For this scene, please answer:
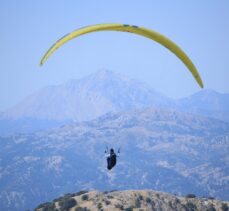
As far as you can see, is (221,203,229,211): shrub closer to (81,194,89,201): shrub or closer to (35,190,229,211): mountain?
(35,190,229,211): mountain

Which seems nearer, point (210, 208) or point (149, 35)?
point (149, 35)

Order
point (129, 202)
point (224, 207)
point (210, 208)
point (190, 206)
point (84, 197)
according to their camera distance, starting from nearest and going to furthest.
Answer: point (84, 197)
point (129, 202)
point (210, 208)
point (224, 207)
point (190, 206)

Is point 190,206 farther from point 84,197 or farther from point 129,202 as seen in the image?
point 84,197

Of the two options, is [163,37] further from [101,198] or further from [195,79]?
[101,198]

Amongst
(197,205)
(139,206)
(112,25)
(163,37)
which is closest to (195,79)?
(163,37)

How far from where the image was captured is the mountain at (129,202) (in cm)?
11688

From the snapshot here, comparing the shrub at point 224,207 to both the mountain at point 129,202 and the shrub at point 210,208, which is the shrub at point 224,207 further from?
the shrub at point 210,208

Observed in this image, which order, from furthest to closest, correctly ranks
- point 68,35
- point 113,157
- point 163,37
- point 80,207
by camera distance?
point 80,207 < point 113,157 < point 163,37 < point 68,35

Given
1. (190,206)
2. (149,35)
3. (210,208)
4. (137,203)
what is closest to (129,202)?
(137,203)

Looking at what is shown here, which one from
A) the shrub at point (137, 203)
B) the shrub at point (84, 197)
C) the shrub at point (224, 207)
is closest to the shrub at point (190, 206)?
the shrub at point (224, 207)

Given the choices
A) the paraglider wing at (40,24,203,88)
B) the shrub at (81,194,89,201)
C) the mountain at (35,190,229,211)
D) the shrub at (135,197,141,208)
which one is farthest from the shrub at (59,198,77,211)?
the paraglider wing at (40,24,203,88)

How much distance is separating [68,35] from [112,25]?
2941 millimetres

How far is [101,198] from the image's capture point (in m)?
122

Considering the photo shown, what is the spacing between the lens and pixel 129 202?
124312 millimetres
